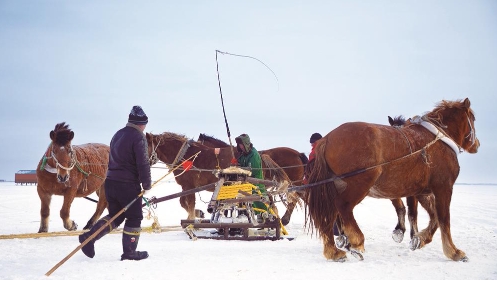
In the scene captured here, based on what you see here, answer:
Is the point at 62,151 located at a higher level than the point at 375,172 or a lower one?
lower

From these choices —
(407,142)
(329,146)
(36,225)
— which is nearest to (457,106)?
(407,142)

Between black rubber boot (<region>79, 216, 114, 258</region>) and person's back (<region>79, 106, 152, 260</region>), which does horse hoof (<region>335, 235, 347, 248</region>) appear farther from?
black rubber boot (<region>79, 216, 114, 258</region>)

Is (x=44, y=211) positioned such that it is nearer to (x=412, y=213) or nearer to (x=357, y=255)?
(x=357, y=255)

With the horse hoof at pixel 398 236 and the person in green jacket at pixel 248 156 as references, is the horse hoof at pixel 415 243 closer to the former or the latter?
the horse hoof at pixel 398 236

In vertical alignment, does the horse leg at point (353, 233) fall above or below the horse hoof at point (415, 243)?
above

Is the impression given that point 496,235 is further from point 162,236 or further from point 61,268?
point 61,268

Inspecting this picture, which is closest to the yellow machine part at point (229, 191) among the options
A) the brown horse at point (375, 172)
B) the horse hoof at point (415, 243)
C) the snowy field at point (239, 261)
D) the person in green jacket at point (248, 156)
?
the snowy field at point (239, 261)

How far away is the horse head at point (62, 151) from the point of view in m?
8.05

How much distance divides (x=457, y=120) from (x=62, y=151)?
699 centimetres

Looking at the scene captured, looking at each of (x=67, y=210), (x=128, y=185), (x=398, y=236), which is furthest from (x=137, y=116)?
(x=398, y=236)

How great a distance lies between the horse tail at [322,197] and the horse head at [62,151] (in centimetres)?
488

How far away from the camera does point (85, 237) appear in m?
5.16

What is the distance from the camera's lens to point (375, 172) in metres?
5.35

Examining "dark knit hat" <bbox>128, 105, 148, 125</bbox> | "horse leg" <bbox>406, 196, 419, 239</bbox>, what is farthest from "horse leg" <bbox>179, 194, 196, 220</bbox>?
"horse leg" <bbox>406, 196, 419, 239</bbox>
